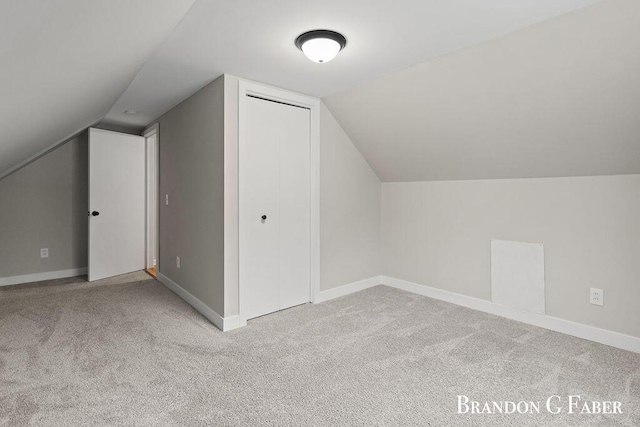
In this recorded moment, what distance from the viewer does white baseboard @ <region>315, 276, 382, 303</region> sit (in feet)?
11.3

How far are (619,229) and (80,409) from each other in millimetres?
3503

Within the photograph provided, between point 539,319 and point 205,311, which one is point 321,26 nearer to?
point 205,311

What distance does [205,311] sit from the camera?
300 centimetres

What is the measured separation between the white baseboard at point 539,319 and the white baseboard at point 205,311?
1.98m

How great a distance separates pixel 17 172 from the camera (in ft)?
13.1

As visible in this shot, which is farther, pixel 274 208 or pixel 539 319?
pixel 274 208

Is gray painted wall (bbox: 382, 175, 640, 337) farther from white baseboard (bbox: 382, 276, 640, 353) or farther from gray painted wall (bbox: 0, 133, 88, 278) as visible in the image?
gray painted wall (bbox: 0, 133, 88, 278)

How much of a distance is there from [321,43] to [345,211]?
1.92 m

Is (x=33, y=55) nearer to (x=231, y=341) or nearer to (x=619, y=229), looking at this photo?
(x=231, y=341)

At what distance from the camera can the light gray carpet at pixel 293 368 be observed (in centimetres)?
167

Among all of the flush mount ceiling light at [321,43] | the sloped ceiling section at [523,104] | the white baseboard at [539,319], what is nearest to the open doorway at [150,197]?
the sloped ceiling section at [523,104]

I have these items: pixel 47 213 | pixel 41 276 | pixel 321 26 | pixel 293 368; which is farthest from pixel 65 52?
pixel 41 276

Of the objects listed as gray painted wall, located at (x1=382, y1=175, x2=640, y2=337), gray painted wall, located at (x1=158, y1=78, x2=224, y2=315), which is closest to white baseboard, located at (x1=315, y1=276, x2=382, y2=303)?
gray painted wall, located at (x1=382, y1=175, x2=640, y2=337)

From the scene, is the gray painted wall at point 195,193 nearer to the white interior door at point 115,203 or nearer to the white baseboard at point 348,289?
the white interior door at point 115,203
